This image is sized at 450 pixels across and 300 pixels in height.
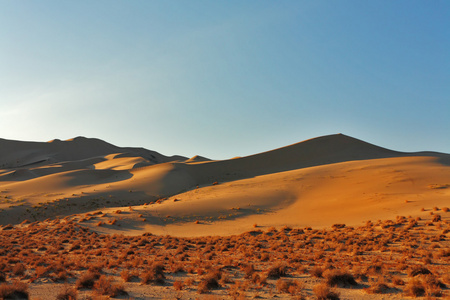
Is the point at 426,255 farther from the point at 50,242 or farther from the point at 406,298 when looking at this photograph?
the point at 50,242

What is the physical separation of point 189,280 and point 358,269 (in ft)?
21.5

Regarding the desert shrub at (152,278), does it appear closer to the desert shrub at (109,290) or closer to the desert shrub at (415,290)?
the desert shrub at (109,290)

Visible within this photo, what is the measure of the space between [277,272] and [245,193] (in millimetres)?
28193

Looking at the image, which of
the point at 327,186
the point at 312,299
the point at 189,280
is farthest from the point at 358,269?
the point at 327,186

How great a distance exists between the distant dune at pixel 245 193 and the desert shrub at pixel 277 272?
14248mm

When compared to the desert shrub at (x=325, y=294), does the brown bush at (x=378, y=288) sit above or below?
below

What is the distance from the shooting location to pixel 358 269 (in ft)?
39.7

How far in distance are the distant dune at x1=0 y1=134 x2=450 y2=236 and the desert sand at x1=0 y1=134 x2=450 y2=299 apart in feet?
0.36

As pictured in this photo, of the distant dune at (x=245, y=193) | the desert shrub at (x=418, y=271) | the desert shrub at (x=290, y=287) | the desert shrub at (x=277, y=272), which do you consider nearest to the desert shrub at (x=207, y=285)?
the desert shrub at (x=290, y=287)

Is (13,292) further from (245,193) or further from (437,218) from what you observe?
(245,193)

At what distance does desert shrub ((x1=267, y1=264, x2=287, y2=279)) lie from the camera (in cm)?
1189

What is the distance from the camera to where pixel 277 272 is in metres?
12.0

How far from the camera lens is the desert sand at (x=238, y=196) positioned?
2825cm

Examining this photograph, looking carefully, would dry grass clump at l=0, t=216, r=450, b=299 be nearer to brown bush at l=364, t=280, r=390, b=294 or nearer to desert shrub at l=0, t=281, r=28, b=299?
brown bush at l=364, t=280, r=390, b=294
